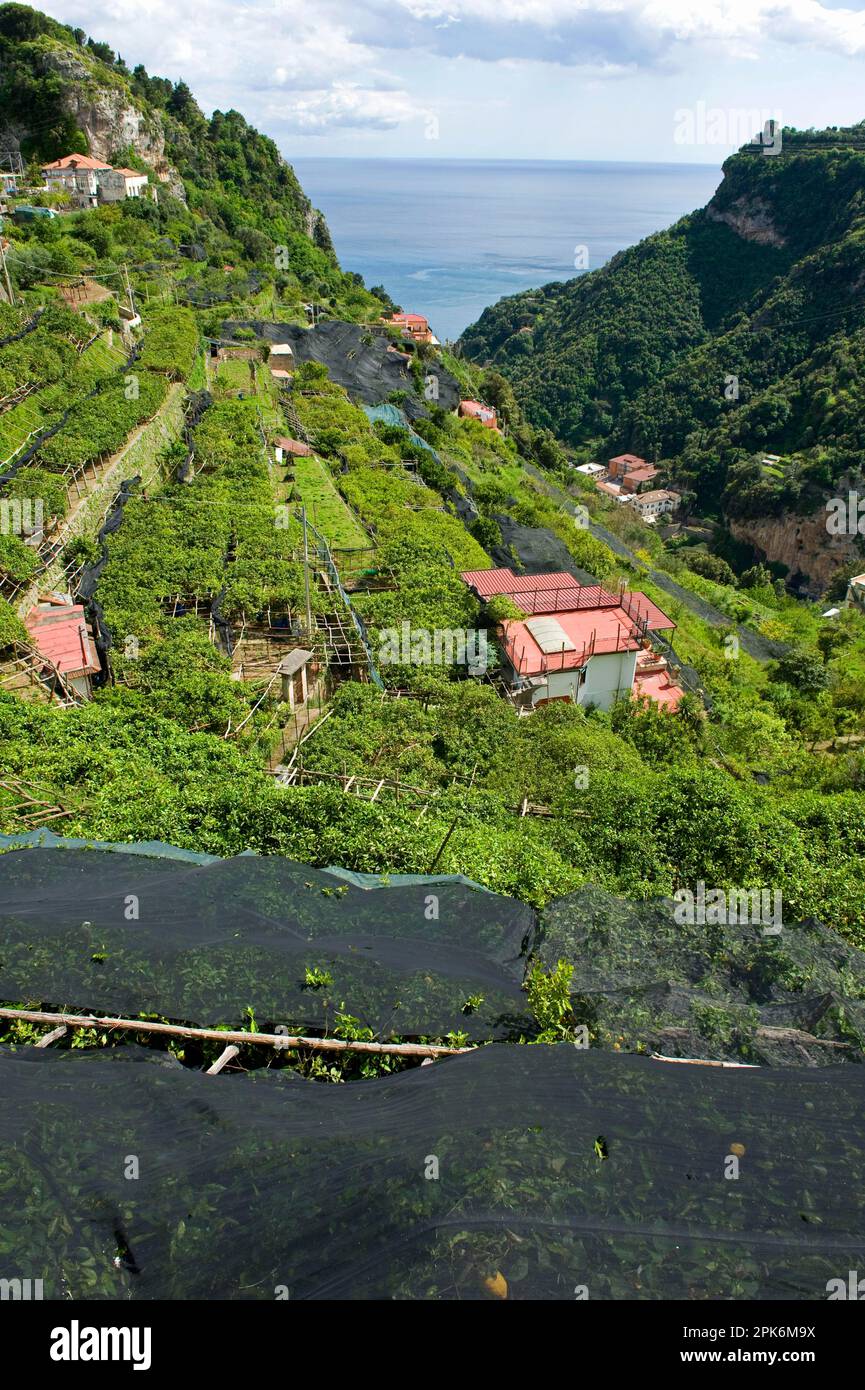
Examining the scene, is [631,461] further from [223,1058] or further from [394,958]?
[223,1058]

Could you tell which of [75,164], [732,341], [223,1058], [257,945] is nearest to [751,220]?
[732,341]

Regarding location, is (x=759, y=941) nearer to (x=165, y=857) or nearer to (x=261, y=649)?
(x=165, y=857)

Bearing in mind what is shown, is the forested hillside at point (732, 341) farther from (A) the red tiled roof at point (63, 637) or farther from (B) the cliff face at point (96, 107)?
(A) the red tiled roof at point (63, 637)

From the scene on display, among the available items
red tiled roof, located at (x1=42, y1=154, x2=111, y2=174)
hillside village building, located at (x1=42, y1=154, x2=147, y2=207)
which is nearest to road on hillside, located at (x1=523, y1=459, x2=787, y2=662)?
hillside village building, located at (x1=42, y1=154, x2=147, y2=207)

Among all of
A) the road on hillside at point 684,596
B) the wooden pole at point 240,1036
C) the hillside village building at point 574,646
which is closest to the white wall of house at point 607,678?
the hillside village building at point 574,646

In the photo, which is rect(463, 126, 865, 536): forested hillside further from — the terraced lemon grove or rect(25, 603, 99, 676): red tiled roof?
rect(25, 603, 99, 676): red tiled roof
